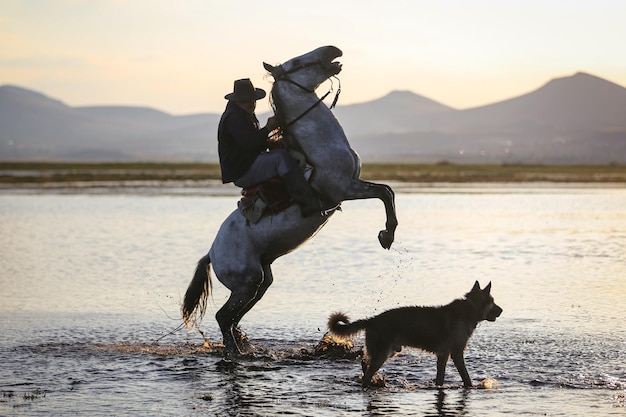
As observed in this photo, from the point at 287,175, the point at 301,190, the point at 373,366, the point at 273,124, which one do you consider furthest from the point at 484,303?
the point at 273,124

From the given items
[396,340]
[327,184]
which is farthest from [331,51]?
[396,340]

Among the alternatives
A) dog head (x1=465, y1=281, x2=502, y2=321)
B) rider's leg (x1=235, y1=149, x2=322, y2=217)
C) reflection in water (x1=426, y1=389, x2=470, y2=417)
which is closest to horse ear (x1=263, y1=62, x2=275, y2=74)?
rider's leg (x1=235, y1=149, x2=322, y2=217)

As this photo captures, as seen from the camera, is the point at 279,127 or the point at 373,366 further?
the point at 279,127

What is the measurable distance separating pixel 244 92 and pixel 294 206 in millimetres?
1292

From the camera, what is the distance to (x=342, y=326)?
9.47m

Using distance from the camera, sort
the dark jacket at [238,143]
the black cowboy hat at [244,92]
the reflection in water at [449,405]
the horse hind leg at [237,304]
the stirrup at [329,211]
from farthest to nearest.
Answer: the horse hind leg at [237,304], the black cowboy hat at [244,92], the dark jacket at [238,143], the stirrup at [329,211], the reflection in water at [449,405]

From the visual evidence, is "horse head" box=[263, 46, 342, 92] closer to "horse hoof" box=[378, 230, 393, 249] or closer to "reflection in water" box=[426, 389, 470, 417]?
"horse hoof" box=[378, 230, 393, 249]

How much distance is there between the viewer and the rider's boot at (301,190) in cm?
976

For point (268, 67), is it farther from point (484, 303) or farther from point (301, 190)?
point (484, 303)

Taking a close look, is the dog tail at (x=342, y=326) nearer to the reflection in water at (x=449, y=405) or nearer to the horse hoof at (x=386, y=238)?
the horse hoof at (x=386, y=238)

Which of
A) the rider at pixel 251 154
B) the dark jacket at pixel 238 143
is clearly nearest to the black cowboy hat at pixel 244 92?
the rider at pixel 251 154

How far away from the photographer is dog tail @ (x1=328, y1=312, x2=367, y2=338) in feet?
30.8

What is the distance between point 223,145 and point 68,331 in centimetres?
333

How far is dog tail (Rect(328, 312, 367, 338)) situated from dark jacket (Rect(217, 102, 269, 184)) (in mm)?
1764
